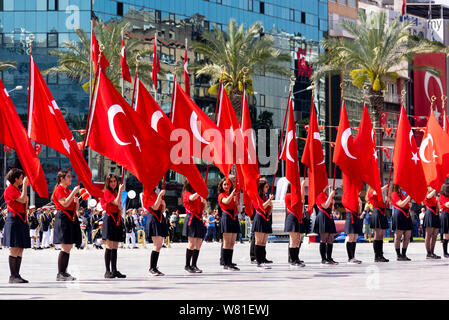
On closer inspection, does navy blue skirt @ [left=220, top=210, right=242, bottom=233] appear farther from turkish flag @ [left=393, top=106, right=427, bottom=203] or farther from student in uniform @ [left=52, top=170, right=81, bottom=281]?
turkish flag @ [left=393, top=106, right=427, bottom=203]

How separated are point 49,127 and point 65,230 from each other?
68.2 inches

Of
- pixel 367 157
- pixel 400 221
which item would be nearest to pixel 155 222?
pixel 367 157

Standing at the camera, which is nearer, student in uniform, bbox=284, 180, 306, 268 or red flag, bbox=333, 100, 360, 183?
student in uniform, bbox=284, 180, 306, 268

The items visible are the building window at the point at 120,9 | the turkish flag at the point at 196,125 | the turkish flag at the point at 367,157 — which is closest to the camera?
the turkish flag at the point at 196,125

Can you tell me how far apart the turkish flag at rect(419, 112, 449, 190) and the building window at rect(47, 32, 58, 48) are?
4451 cm

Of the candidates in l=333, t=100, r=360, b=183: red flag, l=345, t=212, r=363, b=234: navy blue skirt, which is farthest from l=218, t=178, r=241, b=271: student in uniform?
l=333, t=100, r=360, b=183: red flag

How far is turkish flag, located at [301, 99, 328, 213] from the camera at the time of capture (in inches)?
734

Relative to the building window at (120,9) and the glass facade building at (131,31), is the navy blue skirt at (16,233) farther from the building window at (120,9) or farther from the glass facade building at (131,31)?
the building window at (120,9)

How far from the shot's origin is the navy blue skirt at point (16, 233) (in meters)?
13.5

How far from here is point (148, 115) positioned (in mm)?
16797

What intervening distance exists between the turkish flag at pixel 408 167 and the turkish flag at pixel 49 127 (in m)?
8.31

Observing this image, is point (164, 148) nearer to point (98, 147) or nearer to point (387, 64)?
point (98, 147)

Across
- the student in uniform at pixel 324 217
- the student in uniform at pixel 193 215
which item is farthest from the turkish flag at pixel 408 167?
the student in uniform at pixel 193 215
